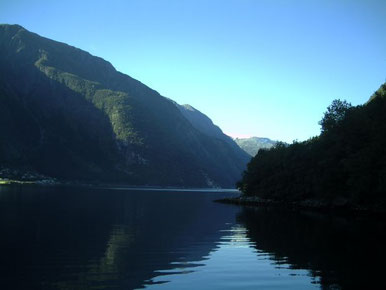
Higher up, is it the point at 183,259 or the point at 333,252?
the point at 333,252

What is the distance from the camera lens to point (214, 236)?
4016 cm

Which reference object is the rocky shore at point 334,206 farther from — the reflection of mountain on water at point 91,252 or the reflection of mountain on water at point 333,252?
the reflection of mountain on water at point 91,252

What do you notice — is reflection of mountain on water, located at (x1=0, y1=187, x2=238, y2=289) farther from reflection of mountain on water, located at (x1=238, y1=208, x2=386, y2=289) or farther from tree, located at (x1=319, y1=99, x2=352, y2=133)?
tree, located at (x1=319, y1=99, x2=352, y2=133)

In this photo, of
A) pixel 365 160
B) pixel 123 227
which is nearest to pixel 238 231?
pixel 123 227

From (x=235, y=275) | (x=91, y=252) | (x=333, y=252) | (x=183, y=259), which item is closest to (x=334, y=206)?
(x=333, y=252)

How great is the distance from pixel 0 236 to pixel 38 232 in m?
4.38

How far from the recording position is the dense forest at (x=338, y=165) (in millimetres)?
64938

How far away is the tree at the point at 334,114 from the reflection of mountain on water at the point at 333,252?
57.5m

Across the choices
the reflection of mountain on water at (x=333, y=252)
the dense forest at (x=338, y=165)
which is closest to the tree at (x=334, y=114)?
the dense forest at (x=338, y=165)

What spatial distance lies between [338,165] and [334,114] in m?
26.9

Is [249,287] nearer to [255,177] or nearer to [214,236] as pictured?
[214,236]

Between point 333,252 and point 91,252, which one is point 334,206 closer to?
point 333,252

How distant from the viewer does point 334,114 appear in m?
102

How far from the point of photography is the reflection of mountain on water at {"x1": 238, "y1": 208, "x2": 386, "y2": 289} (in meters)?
21.6
